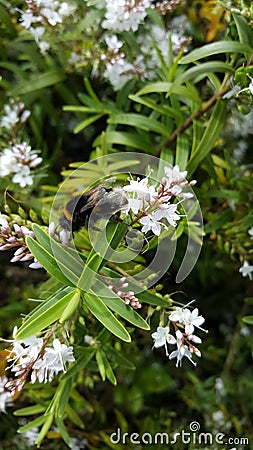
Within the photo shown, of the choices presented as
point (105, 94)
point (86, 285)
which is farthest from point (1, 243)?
point (105, 94)

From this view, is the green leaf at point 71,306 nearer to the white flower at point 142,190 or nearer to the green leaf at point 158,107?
the white flower at point 142,190

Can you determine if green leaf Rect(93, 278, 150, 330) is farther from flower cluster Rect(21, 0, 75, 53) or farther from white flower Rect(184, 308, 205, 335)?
flower cluster Rect(21, 0, 75, 53)

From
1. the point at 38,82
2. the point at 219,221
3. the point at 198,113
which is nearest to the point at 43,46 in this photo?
the point at 38,82

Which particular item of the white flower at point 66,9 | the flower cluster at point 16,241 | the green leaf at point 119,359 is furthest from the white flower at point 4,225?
the white flower at point 66,9

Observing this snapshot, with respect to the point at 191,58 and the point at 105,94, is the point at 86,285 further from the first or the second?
the point at 105,94

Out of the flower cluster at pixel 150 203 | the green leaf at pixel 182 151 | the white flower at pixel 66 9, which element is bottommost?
the green leaf at pixel 182 151

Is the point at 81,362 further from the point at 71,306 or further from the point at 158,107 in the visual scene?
the point at 158,107
